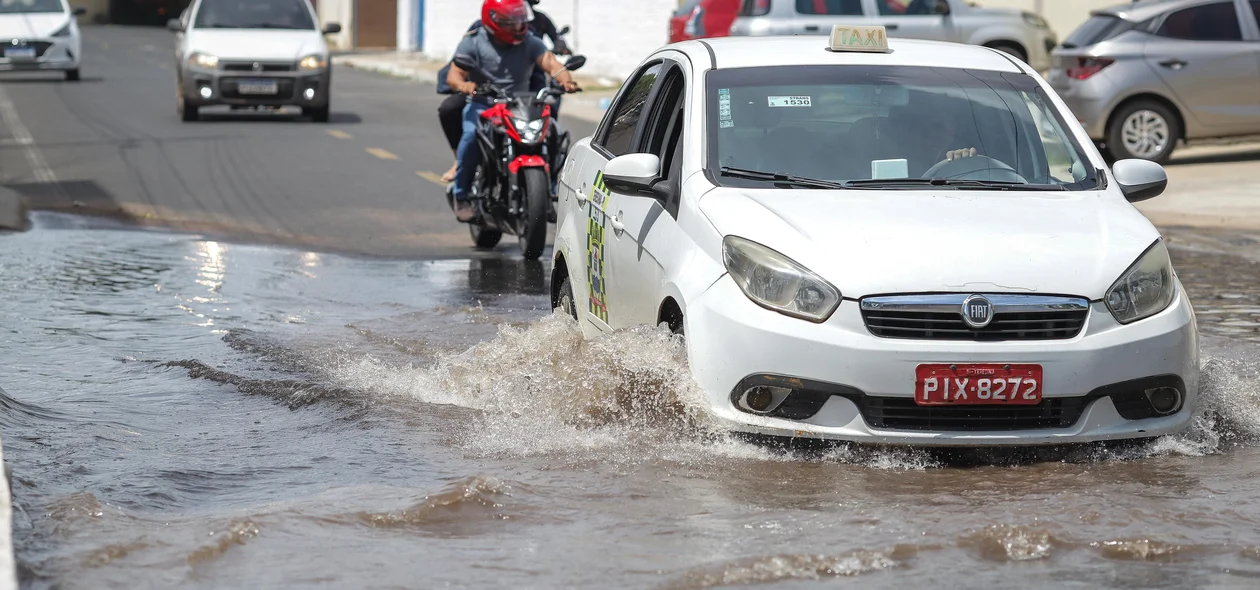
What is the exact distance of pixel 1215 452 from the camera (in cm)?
585

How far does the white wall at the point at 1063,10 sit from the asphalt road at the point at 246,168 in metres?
7.77

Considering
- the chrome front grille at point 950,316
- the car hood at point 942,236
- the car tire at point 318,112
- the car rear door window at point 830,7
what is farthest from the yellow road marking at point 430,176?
the chrome front grille at point 950,316

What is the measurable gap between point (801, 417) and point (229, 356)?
3.43m

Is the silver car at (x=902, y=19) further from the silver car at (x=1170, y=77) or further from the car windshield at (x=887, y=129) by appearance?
the car windshield at (x=887, y=129)

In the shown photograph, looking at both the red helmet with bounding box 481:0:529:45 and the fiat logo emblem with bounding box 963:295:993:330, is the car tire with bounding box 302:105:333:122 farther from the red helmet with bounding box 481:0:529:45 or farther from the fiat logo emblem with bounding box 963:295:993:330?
the fiat logo emblem with bounding box 963:295:993:330

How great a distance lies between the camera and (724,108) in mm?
6500

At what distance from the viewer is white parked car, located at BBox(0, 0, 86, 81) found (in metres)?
28.5

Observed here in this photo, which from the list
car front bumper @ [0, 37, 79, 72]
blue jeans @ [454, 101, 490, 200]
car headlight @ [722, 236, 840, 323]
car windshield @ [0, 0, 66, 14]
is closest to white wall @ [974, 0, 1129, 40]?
car front bumper @ [0, 37, 79, 72]

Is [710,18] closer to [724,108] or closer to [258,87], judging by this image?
[258,87]

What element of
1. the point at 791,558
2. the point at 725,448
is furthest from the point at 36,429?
the point at 791,558

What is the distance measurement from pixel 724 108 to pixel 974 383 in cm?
166

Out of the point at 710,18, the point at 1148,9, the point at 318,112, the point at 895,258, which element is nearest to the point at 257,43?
the point at 318,112

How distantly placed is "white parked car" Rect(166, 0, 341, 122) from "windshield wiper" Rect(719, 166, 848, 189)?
1640 cm

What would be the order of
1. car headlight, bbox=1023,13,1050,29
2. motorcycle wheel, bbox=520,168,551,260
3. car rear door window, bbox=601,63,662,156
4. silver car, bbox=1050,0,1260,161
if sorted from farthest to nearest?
car headlight, bbox=1023,13,1050,29, silver car, bbox=1050,0,1260,161, motorcycle wheel, bbox=520,168,551,260, car rear door window, bbox=601,63,662,156
